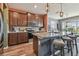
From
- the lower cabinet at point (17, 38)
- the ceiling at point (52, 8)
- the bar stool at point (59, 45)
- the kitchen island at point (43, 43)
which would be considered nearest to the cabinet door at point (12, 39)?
the lower cabinet at point (17, 38)

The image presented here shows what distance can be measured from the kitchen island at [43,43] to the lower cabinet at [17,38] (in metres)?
0.21

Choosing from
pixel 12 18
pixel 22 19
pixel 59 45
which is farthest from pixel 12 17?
pixel 59 45

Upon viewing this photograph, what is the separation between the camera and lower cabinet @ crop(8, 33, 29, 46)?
8.81ft

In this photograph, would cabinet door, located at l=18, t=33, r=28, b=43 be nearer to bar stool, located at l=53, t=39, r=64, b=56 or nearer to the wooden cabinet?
the wooden cabinet

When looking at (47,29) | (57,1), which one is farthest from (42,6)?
(47,29)

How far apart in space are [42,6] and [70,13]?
0.59 meters

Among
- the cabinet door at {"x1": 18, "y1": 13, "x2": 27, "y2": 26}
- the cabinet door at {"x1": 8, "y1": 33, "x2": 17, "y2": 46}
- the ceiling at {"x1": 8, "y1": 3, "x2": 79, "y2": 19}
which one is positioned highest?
the ceiling at {"x1": 8, "y1": 3, "x2": 79, "y2": 19}

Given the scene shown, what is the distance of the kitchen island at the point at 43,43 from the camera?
2.67 m

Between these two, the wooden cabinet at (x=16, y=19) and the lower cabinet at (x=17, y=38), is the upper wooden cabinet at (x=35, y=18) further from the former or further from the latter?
the lower cabinet at (x=17, y=38)

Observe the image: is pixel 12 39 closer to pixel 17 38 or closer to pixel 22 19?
pixel 17 38

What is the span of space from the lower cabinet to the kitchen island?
21 centimetres

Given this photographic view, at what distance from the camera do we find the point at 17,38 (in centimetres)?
280

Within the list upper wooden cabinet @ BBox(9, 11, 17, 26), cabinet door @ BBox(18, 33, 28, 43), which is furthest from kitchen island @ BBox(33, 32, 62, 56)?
upper wooden cabinet @ BBox(9, 11, 17, 26)

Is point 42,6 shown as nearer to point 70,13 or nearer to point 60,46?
point 70,13
